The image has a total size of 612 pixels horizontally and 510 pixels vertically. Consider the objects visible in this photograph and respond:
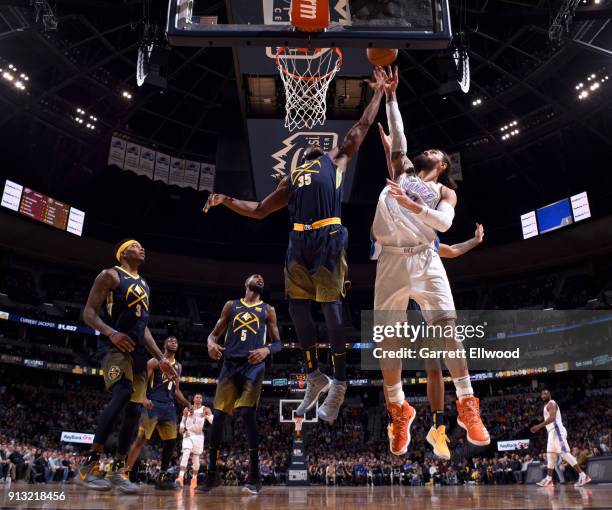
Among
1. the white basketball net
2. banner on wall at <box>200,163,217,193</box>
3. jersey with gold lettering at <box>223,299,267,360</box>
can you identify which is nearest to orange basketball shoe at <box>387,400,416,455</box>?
jersey with gold lettering at <box>223,299,267,360</box>

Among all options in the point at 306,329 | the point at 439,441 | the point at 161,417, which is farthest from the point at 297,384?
the point at 306,329

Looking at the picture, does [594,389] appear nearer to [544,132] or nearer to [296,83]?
[544,132]

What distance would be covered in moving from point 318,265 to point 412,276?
90 centimetres

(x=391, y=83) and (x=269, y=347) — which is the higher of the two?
(x=391, y=83)

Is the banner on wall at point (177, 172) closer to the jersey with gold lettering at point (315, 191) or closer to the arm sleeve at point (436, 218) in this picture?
the jersey with gold lettering at point (315, 191)

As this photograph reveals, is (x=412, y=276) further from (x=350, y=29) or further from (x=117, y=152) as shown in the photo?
(x=117, y=152)

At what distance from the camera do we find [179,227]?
33.2 m

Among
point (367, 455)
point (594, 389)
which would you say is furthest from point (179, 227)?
point (594, 389)

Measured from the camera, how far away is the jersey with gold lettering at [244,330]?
24.6ft

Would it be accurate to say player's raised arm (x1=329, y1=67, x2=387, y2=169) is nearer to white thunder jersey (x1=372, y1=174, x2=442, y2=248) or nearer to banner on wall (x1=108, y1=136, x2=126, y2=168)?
white thunder jersey (x1=372, y1=174, x2=442, y2=248)

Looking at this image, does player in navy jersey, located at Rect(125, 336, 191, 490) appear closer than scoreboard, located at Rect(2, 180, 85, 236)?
Yes

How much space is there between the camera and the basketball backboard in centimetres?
524

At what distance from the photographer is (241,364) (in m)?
7.46

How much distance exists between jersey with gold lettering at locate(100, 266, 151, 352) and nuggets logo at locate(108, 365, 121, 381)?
38cm
